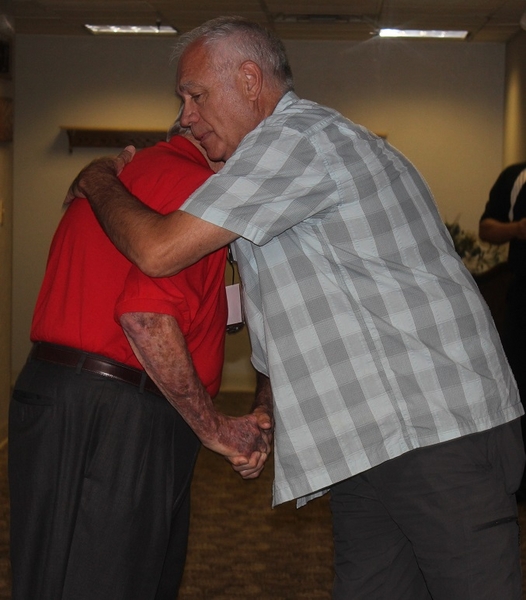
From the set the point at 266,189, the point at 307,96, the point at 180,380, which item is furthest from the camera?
the point at 307,96

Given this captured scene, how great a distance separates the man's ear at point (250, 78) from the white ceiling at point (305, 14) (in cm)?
481

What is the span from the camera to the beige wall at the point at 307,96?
7.72 metres

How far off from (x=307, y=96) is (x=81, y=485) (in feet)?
21.0

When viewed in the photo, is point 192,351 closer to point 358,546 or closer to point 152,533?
point 152,533

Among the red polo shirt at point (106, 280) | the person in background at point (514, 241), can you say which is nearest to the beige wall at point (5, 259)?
the person in background at point (514, 241)

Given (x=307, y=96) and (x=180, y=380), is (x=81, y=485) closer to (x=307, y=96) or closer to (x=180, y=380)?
(x=180, y=380)

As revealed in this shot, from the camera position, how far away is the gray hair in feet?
5.41

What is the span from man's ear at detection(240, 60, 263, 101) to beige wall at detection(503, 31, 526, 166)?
530 cm

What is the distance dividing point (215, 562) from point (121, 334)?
2.26 metres

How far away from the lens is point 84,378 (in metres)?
1.65

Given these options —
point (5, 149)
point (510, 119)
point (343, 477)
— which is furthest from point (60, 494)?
point (510, 119)

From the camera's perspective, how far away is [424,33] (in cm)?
730

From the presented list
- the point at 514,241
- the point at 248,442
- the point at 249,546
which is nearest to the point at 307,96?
the point at 514,241

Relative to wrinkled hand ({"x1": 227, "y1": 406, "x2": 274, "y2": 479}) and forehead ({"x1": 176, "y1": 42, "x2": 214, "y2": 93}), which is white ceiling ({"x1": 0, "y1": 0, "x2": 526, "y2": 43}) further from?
wrinkled hand ({"x1": 227, "y1": 406, "x2": 274, "y2": 479})
